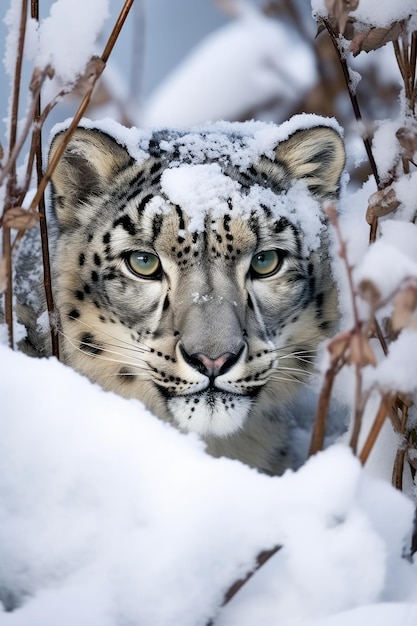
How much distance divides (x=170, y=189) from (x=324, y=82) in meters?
3.38

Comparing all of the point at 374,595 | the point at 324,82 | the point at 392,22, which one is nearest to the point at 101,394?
the point at 374,595

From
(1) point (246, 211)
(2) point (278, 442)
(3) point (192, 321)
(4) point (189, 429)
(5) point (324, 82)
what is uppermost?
(5) point (324, 82)

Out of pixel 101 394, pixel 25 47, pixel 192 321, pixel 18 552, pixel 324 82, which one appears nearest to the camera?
pixel 18 552

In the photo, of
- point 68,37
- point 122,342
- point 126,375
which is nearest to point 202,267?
point 122,342

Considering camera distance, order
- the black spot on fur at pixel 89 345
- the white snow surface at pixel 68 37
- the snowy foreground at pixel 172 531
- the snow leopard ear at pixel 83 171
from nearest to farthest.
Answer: the snowy foreground at pixel 172 531
the white snow surface at pixel 68 37
the snow leopard ear at pixel 83 171
the black spot on fur at pixel 89 345

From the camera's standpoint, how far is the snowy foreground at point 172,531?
1.54m

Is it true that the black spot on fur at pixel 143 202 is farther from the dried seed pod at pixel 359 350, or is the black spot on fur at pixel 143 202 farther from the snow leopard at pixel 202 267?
the dried seed pod at pixel 359 350

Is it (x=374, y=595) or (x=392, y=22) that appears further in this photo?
(x=392, y=22)

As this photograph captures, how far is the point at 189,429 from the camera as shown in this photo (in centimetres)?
252

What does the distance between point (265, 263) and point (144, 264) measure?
349 millimetres

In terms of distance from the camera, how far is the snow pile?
6344 millimetres

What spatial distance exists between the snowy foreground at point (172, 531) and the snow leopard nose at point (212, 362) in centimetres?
61

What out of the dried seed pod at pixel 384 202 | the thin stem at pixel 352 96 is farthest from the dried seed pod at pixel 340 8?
the dried seed pod at pixel 384 202

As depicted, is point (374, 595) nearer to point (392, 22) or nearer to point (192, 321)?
point (192, 321)
